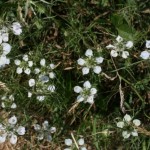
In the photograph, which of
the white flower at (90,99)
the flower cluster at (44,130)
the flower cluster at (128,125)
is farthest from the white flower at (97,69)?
the flower cluster at (44,130)

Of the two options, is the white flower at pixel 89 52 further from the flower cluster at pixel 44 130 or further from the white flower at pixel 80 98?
the flower cluster at pixel 44 130

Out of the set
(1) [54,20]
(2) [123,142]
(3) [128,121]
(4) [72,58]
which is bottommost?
(2) [123,142]

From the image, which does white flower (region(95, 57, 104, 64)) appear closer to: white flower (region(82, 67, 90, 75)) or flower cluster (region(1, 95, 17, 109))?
white flower (region(82, 67, 90, 75))

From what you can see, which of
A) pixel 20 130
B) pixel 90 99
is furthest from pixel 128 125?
pixel 20 130

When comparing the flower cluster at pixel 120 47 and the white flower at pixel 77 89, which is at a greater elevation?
the flower cluster at pixel 120 47

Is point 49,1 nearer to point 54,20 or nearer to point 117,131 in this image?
point 54,20

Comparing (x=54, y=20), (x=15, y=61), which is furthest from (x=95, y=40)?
(x=15, y=61)

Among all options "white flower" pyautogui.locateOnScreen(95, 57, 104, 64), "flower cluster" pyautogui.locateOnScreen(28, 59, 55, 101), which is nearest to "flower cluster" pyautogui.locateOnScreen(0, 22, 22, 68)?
"flower cluster" pyautogui.locateOnScreen(28, 59, 55, 101)
